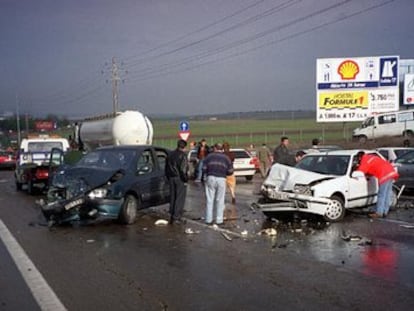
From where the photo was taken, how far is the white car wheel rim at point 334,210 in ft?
39.1

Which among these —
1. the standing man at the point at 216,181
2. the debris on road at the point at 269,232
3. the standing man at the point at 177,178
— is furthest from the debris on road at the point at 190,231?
the debris on road at the point at 269,232

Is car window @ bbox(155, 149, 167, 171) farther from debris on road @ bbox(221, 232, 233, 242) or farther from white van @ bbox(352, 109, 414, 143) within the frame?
white van @ bbox(352, 109, 414, 143)

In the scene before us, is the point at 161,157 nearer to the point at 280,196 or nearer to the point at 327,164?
the point at 280,196

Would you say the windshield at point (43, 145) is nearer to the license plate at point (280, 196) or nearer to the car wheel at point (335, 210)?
the license plate at point (280, 196)

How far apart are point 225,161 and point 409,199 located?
6995 millimetres

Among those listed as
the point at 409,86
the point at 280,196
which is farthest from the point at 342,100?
the point at 280,196

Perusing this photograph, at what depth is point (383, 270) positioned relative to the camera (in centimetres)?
758

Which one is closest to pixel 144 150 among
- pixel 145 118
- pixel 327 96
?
pixel 145 118

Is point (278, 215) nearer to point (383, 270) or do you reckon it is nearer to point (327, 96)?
point (383, 270)

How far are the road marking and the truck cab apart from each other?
9733 millimetres

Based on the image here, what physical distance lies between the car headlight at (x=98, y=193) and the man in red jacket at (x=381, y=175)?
18.0 feet

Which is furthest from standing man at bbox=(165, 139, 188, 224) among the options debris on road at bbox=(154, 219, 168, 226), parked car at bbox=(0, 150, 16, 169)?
parked car at bbox=(0, 150, 16, 169)

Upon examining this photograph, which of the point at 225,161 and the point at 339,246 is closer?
the point at 339,246

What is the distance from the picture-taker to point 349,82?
38625 mm
